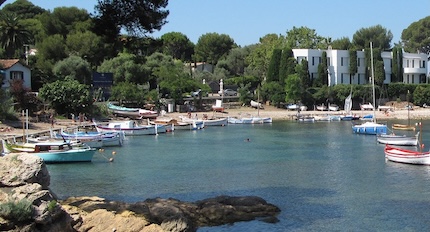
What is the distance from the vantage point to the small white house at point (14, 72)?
228 ft

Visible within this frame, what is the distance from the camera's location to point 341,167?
138ft

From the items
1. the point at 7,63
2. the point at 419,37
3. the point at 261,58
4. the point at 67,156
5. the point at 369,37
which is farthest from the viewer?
the point at 419,37

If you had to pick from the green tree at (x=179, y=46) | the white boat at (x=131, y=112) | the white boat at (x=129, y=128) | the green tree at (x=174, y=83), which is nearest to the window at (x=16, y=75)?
the white boat at (x=129, y=128)

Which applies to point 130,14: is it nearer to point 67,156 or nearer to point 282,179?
point 282,179

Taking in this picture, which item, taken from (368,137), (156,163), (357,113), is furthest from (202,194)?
(357,113)

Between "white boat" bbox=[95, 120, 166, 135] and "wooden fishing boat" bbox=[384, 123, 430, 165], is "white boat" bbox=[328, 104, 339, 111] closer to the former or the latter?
"white boat" bbox=[95, 120, 166, 135]

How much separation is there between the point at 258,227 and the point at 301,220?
241 centimetres

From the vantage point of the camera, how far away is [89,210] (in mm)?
23500

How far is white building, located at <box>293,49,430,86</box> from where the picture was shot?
336ft

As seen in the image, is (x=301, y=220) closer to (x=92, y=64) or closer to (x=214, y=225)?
(x=214, y=225)

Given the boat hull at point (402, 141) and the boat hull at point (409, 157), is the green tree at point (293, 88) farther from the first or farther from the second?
the boat hull at point (409, 157)

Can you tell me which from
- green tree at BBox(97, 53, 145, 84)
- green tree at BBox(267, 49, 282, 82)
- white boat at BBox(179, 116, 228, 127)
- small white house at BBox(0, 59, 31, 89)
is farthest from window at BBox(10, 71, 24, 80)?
green tree at BBox(267, 49, 282, 82)

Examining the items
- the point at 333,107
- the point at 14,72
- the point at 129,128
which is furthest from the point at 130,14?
the point at 333,107

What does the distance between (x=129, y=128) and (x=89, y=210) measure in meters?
44.9
